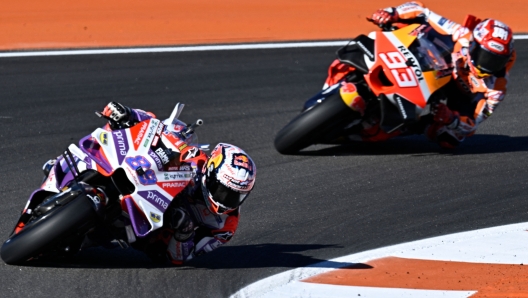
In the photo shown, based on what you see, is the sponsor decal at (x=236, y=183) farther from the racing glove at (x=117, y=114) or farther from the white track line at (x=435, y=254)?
the racing glove at (x=117, y=114)

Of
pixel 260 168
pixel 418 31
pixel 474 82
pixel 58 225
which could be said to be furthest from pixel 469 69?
pixel 58 225

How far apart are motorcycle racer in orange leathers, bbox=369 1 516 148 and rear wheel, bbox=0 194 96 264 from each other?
4.80m

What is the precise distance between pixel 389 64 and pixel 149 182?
3.85m

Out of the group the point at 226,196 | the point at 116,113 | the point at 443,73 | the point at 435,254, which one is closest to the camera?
the point at 226,196

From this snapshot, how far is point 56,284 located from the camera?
5750mm

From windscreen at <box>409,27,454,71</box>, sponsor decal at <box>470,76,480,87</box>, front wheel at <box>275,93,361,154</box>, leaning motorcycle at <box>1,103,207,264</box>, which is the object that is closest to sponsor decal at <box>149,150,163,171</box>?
leaning motorcycle at <box>1,103,207,264</box>

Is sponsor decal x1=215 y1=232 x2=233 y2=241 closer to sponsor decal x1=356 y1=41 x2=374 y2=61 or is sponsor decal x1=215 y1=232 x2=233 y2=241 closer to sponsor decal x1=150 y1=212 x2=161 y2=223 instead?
sponsor decal x1=150 y1=212 x2=161 y2=223

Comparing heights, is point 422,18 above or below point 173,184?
below

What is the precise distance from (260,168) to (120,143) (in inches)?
124

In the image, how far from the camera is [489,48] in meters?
8.95

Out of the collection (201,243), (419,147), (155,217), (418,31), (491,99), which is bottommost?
(419,147)

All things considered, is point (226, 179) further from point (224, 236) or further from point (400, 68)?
point (400, 68)

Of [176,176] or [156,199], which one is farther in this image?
[176,176]

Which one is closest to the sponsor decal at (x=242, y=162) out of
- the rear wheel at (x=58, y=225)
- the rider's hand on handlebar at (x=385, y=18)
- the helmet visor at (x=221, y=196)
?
the helmet visor at (x=221, y=196)
